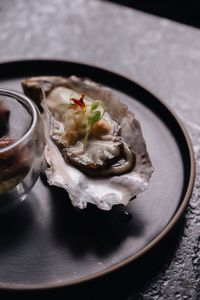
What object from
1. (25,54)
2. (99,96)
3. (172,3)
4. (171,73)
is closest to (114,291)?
(99,96)

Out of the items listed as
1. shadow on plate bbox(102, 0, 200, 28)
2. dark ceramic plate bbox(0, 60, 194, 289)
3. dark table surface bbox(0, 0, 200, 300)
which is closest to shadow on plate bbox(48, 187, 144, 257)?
dark ceramic plate bbox(0, 60, 194, 289)

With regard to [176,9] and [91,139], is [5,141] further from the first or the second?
[176,9]

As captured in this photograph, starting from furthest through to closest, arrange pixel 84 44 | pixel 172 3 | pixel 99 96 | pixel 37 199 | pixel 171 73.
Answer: pixel 172 3, pixel 84 44, pixel 171 73, pixel 99 96, pixel 37 199

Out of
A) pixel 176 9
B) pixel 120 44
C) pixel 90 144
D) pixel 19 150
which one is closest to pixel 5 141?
pixel 19 150

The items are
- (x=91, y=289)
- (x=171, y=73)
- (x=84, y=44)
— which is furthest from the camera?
(x=84, y=44)

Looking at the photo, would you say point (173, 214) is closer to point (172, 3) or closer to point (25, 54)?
point (25, 54)

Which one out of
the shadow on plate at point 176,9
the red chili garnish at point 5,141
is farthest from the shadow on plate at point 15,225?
the shadow on plate at point 176,9

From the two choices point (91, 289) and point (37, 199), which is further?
point (37, 199)
